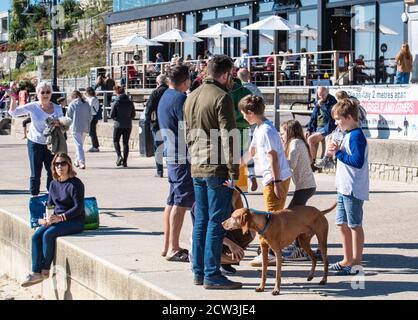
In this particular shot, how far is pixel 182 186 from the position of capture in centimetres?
873

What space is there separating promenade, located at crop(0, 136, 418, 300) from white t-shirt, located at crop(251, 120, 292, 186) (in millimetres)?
866

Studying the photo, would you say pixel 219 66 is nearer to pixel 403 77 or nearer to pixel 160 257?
pixel 160 257

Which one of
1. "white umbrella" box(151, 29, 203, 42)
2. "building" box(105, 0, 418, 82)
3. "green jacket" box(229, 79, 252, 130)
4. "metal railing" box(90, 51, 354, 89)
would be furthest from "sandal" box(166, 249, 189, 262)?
"white umbrella" box(151, 29, 203, 42)

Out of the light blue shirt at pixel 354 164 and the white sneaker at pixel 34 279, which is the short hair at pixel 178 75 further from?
the white sneaker at pixel 34 279

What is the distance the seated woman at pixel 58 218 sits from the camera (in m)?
9.55

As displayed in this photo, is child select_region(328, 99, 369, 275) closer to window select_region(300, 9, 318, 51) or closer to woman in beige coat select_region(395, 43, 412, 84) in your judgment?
woman in beige coat select_region(395, 43, 412, 84)

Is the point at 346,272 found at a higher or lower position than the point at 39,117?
lower

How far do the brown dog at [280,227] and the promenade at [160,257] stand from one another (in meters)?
0.20

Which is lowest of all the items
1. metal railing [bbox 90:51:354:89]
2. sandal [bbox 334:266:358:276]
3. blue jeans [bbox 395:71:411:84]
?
sandal [bbox 334:266:358:276]

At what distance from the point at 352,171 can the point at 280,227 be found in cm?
95

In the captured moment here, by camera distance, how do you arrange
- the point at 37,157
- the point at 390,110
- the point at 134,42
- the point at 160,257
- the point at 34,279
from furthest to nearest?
the point at 134,42 → the point at 390,110 → the point at 37,157 → the point at 34,279 → the point at 160,257

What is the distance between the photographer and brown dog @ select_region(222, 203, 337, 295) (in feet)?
24.1

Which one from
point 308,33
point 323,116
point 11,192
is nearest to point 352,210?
point 11,192
